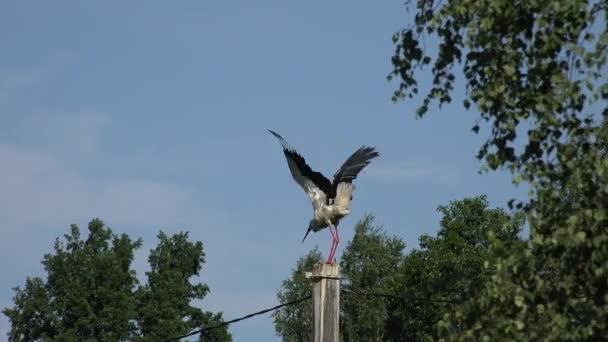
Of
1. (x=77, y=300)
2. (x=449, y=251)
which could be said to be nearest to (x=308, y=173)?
(x=449, y=251)

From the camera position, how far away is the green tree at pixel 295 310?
8875 cm

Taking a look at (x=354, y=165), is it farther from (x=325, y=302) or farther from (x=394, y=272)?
(x=394, y=272)

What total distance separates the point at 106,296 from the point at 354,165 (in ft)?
212

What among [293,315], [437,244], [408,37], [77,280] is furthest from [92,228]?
[408,37]

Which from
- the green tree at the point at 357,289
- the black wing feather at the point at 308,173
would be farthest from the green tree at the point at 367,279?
the black wing feather at the point at 308,173

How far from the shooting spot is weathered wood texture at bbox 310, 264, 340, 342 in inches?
723

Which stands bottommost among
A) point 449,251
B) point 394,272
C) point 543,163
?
point 543,163

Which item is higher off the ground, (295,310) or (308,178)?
(295,310)

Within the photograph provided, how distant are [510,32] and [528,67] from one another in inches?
13.9

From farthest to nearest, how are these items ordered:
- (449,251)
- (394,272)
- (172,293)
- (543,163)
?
(394,272), (172,293), (449,251), (543,163)

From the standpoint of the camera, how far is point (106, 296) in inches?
3273

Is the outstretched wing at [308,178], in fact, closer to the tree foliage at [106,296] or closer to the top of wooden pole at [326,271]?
the top of wooden pole at [326,271]

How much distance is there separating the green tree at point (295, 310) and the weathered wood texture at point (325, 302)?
69378mm

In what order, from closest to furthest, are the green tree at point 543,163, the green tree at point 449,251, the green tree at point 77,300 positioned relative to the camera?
the green tree at point 543,163, the green tree at point 449,251, the green tree at point 77,300
